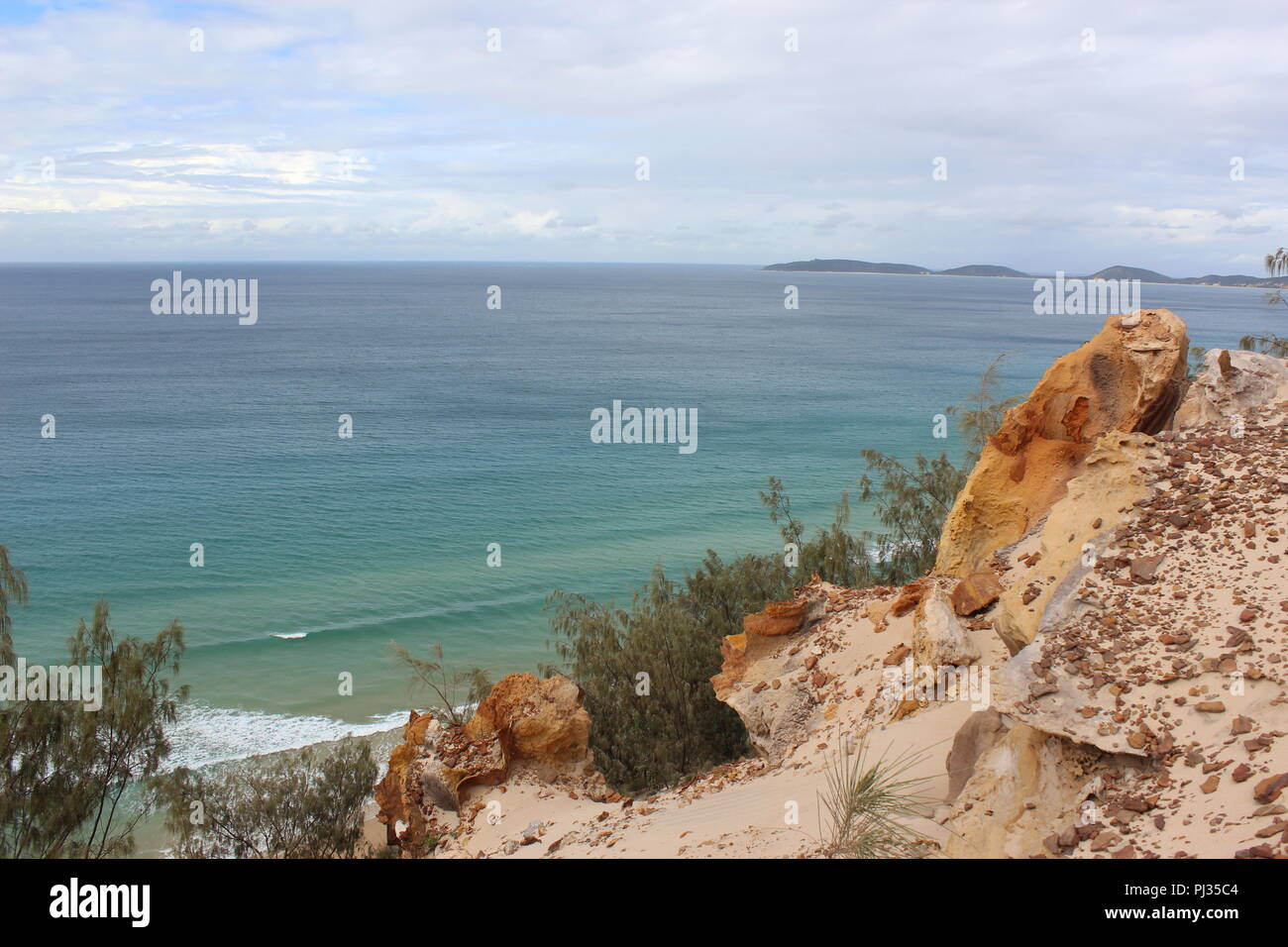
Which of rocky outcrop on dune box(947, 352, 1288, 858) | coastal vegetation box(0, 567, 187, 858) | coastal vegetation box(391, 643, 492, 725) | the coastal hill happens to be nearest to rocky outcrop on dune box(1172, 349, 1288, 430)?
the coastal hill

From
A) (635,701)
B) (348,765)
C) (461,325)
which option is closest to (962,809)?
(635,701)

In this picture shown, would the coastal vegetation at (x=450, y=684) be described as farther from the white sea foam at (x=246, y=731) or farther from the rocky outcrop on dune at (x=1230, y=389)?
the rocky outcrop on dune at (x=1230, y=389)

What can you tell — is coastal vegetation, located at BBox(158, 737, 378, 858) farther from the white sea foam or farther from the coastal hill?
the white sea foam

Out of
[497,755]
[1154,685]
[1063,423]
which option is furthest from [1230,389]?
[497,755]

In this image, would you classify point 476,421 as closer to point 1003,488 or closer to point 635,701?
point 635,701

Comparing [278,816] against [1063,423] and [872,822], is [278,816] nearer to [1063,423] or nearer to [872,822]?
[872,822]
